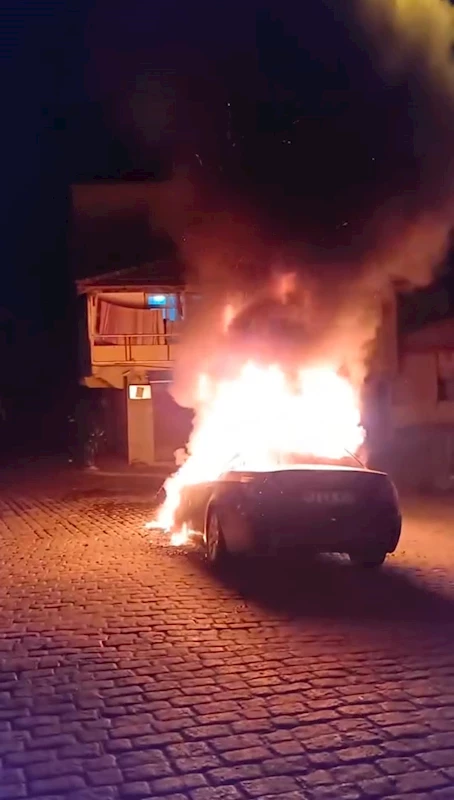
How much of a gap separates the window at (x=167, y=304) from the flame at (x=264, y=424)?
12.2 meters

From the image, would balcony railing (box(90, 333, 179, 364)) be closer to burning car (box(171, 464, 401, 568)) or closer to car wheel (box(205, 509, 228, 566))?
car wheel (box(205, 509, 228, 566))

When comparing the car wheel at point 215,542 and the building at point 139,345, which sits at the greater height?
the building at point 139,345

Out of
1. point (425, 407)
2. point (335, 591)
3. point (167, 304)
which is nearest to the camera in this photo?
point (335, 591)

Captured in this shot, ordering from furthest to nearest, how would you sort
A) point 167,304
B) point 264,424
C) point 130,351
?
point 167,304 < point 130,351 < point 264,424

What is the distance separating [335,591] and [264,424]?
10.2 ft

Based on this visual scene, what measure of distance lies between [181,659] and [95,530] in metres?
7.13

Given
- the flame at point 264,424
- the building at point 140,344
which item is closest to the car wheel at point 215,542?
the flame at point 264,424

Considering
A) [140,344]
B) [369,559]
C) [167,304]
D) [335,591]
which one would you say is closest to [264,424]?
[369,559]

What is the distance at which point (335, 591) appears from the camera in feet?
27.9

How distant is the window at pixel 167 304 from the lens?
1089 inches

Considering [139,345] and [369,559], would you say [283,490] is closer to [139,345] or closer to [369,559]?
[369,559]

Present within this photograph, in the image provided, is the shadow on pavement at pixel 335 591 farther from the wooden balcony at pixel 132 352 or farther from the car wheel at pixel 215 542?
the wooden balcony at pixel 132 352

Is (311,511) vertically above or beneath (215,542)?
above

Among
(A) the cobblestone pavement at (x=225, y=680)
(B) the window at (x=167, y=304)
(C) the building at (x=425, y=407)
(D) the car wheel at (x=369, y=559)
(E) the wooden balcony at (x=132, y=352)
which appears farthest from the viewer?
(B) the window at (x=167, y=304)
